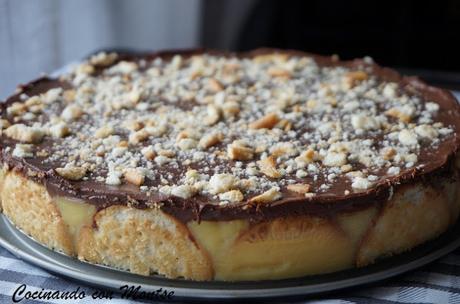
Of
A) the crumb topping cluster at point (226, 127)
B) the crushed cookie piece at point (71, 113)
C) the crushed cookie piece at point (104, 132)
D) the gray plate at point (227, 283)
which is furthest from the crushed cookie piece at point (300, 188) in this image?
Result: the crushed cookie piece at point (71, 113)

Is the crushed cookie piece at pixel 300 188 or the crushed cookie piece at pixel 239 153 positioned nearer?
the crushed cookie piece at pixel 300 188

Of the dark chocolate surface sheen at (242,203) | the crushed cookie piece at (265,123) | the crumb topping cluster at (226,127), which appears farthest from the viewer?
the crushed cookie piece at (265,123)

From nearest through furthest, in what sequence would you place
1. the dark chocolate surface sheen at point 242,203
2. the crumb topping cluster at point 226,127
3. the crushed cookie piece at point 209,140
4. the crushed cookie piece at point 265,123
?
1. the dark chocolate surface sheen at point 242,203
2. the crumb topping cluster at point 226,127
3. the crushed cookie piece at point 209,140
4. the crushed cookie piece at point 265,123

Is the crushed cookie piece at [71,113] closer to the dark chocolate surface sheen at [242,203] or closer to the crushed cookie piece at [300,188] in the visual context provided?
the dark chocolate surface sheen at [242,203]

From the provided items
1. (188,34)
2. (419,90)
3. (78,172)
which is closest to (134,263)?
(78,172)

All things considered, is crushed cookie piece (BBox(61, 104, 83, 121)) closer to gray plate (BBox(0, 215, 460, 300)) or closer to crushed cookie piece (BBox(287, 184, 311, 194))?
gray plate (BBox(0, 215, 460, 300))

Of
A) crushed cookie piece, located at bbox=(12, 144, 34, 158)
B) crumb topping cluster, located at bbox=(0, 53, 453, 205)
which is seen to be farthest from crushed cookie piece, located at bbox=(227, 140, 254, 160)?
crushed cookie piece, located at bbox=(12, 144, 34, 158)
